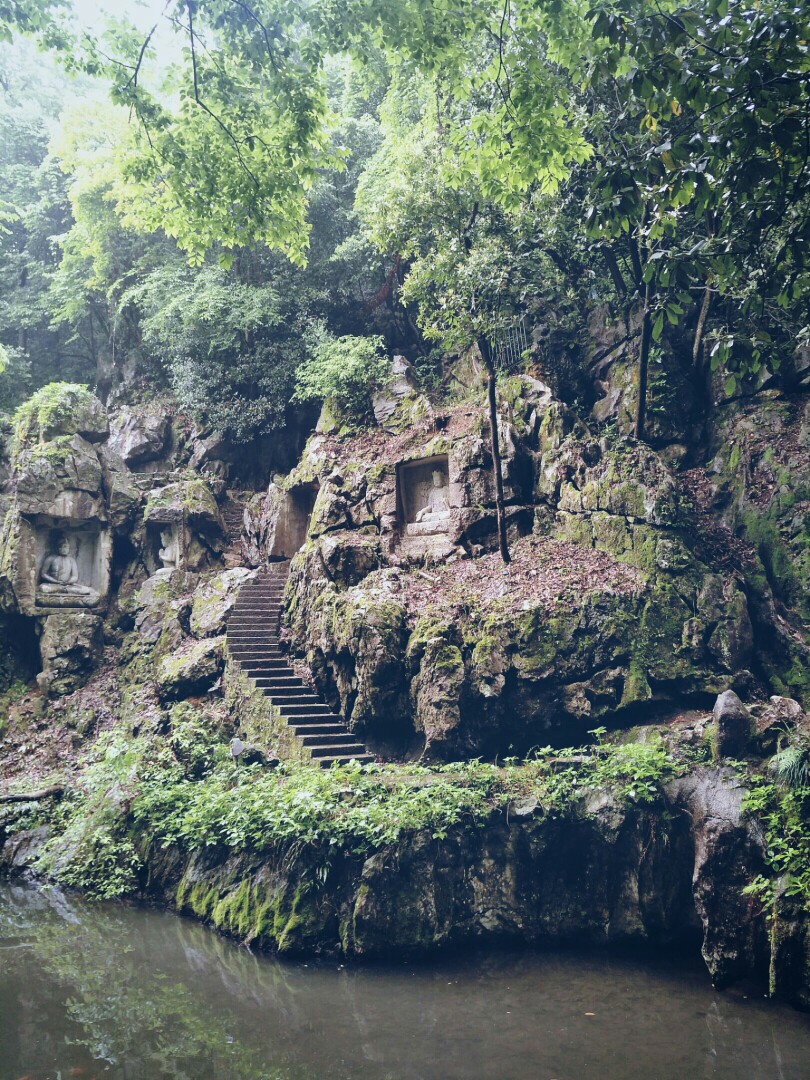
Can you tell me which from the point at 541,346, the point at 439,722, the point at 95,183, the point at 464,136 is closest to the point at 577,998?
the point at 439,722

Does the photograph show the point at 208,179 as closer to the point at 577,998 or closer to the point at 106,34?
the point at 106,34

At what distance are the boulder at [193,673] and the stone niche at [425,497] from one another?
406 cm

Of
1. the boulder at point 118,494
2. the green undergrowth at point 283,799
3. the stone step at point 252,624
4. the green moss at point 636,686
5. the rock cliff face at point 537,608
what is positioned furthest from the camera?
the boulder at point 118,494

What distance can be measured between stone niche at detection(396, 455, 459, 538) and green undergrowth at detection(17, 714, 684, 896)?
17.0 feet

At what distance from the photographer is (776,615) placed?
10352 millimetres

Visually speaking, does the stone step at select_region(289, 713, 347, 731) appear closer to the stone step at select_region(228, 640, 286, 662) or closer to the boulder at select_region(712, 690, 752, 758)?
the stone step at select_region(228, 640, 286, 662)

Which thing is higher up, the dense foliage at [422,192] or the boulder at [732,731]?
the dense foliage at [422,192]

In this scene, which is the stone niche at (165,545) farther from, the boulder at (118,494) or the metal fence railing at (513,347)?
the metal fence railing at (513,347)

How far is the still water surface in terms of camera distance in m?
5.13

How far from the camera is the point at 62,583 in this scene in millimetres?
15500

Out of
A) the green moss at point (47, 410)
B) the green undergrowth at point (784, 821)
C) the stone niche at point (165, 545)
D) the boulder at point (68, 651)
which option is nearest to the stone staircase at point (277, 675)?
the stone niche at point (165, 545)

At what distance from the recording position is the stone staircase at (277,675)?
10766 mm

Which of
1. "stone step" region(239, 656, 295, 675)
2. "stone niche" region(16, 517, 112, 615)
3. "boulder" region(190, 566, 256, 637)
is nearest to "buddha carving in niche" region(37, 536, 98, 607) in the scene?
"stone niche" region(16, 517, 112, 615)

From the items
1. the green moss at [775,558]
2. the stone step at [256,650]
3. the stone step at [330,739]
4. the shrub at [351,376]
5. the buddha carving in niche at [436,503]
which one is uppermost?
the shrub at [351,376]
